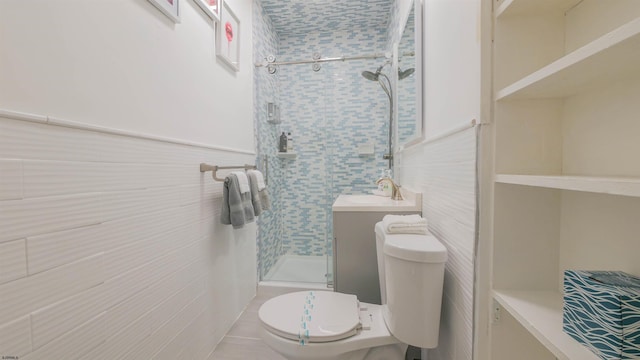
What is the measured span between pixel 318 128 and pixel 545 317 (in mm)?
2531

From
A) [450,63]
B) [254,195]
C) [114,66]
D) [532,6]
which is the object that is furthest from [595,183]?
[254,195]

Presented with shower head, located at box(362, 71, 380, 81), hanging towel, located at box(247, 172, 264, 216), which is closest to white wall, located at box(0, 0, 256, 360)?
hanging towel, located at box(247, 172, 264, 216)

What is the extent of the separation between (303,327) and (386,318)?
345 mm

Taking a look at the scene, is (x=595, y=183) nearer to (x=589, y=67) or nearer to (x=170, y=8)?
(x=589, y=67)

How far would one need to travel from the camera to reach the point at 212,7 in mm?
1479

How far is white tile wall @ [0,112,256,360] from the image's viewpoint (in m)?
0.61

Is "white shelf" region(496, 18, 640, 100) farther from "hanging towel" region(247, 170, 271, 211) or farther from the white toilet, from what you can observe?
"hanging towel" region(247, 170, 271, 211)

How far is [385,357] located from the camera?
1.08 metres

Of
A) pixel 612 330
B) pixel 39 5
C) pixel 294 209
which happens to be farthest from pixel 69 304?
pixel 294 209

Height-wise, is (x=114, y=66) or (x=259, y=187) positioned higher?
(x=114, y=66)

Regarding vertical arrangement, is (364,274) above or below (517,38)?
below

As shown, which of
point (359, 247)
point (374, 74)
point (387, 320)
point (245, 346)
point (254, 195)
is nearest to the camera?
point (387, 320)

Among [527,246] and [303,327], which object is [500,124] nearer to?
[527,246]

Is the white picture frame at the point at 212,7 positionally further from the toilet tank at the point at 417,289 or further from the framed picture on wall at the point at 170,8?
the toilet tank at the point at 417,289
